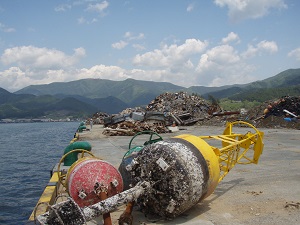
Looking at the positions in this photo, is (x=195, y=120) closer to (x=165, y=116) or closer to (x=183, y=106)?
(x=165, y=116)

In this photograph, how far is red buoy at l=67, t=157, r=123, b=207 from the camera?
4887 mm

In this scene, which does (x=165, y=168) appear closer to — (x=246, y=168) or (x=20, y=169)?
(x=246, y=168)

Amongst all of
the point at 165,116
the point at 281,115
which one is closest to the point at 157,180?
the point at 281,115

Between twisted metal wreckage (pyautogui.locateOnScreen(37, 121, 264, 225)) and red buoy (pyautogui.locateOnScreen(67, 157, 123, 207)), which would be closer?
twisted metal wreckage (pyautogui.locateOnScreen(37, 121, 264, 225))

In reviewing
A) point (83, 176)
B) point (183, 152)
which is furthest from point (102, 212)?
point (183, 152)

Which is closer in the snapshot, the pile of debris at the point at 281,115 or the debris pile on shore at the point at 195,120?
the debris pile on shore at the point at 195,120

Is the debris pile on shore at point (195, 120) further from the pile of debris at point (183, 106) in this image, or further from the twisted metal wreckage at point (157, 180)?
the twisted metal wreckage at point (157, 180)

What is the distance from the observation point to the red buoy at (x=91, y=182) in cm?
489

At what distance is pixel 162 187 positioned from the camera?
4.80 meters

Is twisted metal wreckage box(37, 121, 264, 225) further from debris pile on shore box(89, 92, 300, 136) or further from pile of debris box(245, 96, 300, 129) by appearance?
pile of debris box(245, 96, 300, 129)

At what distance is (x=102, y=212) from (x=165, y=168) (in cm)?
115

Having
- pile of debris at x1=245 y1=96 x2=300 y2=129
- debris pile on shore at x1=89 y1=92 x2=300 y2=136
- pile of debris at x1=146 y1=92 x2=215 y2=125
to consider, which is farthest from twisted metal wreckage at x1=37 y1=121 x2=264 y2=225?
pile of debris at x1=146 y1=92 x2=215 y2=125

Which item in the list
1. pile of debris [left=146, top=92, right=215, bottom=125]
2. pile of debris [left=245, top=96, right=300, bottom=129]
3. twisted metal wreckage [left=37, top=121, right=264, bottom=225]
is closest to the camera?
twisted metal wreckage [left=37, top=121, right=264, bottom=225]

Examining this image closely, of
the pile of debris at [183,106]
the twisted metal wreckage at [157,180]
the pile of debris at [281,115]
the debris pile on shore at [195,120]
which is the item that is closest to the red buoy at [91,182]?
the twisted metal wreckage at [157,180]
